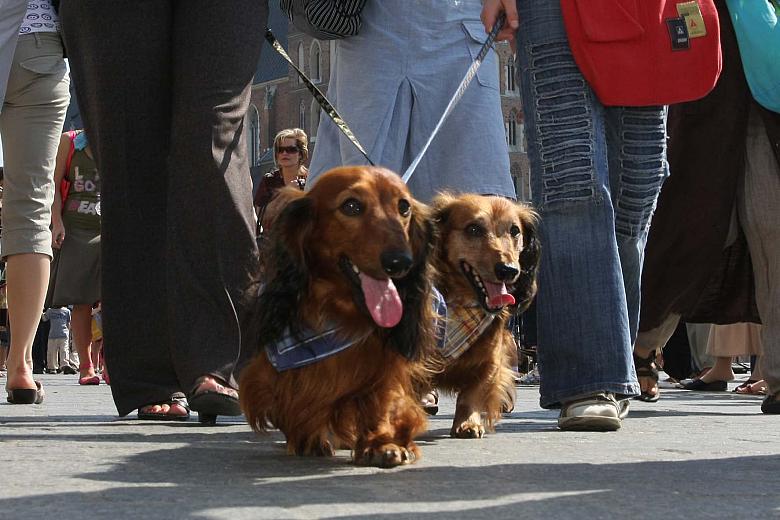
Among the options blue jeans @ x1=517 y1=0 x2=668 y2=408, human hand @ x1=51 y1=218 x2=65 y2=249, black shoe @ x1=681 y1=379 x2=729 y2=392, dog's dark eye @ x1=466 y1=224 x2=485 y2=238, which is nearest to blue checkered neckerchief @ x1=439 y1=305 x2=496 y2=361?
dog's dark eye @ x1=466 y1=224 x2=485 y2=238

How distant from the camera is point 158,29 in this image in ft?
15.1

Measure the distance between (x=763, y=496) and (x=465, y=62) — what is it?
2.70 metres

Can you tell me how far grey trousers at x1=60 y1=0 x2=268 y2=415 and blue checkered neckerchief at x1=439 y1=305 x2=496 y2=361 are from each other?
0.75m

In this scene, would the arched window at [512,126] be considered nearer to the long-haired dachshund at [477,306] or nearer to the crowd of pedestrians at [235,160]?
the crowd of pedestrians at [235,160]

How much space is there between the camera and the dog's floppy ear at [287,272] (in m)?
3.40

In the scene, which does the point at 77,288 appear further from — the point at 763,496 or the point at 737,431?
the point at 763,496

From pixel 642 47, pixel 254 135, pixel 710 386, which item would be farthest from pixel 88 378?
pixel 254 135

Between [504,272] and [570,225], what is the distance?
382 mm

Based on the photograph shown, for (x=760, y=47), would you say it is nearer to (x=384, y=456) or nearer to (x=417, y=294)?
(x=417, y=294)

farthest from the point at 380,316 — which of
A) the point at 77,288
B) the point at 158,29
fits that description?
the point at 77,288

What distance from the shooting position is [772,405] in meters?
5.96

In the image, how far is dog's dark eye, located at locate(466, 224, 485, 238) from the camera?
449cm

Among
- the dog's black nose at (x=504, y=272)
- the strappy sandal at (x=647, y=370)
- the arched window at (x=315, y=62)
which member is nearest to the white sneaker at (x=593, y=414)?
the dog's black nose at (x=504, y=272)

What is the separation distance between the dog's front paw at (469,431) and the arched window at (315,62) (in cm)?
6261
